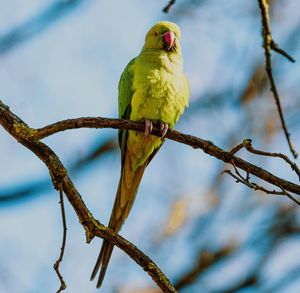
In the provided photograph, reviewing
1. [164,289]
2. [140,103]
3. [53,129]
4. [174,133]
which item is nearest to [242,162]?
[174,133]

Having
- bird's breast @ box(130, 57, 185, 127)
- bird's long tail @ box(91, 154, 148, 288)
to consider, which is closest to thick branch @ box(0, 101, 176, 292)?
bird's long tail @ box(91, 154, 148, 288)

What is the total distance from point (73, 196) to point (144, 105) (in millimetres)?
1342

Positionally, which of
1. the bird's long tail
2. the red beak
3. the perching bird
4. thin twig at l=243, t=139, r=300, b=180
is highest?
the red beak

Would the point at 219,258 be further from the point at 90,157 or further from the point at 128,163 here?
the point at 128,163

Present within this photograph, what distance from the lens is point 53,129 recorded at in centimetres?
263

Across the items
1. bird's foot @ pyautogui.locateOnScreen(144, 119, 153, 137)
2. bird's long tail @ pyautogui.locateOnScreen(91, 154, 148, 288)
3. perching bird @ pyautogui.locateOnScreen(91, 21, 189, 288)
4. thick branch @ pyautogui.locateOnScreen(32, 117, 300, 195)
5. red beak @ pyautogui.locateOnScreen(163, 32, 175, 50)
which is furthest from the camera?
red beak @ pyautogui.locateOnScreen(163, 32, 175, 50)

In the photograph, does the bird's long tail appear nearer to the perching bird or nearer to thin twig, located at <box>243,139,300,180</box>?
the perching bird

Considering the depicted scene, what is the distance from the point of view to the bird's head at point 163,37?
14.9 ft

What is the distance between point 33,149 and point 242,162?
1.00 m

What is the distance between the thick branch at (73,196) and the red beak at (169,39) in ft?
6.54

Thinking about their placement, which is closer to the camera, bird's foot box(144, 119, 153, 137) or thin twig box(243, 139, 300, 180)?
thin twig box(243, 139, 300, 180)

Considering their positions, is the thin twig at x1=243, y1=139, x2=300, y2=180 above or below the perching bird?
below

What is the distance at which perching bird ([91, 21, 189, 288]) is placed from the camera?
3.94 meters

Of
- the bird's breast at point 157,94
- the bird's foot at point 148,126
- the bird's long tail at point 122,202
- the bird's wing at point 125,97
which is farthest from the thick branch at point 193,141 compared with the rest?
the bird's wing at point 125,97
